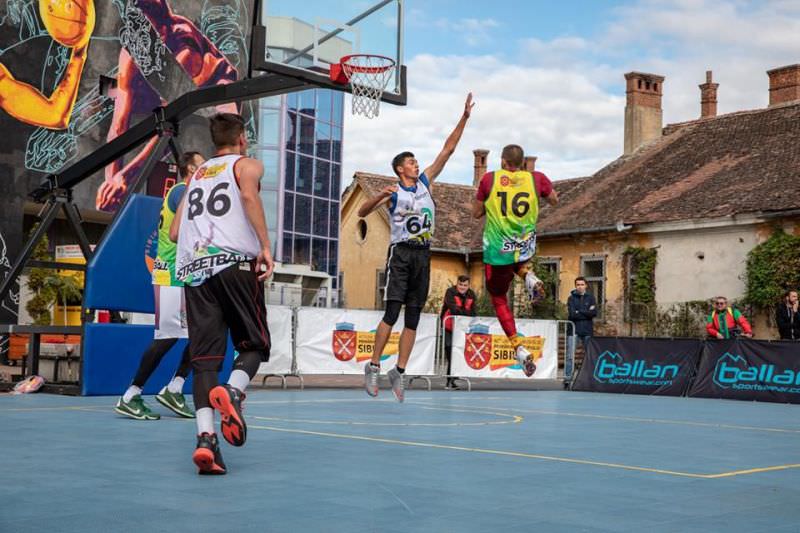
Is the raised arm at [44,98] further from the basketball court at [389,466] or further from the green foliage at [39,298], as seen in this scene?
the basketball court at [389,466]

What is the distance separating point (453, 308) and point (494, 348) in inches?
46.1

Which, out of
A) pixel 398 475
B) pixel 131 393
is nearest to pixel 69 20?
pixel 131 393

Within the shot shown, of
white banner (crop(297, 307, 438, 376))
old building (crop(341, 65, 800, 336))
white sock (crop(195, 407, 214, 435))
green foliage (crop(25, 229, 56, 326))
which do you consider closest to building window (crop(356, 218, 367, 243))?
old building (crop(341, 65, 800, 336))

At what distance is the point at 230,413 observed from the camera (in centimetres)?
597

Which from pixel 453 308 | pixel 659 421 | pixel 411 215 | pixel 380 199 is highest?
pixel 380 199

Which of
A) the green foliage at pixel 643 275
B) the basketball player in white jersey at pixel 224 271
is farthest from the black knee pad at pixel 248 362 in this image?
the green foliage at pixel 643 275

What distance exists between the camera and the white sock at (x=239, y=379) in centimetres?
641

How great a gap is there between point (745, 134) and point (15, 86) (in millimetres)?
25005

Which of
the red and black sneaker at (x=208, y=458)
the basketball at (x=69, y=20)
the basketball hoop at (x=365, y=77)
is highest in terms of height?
the basketball at (x=69, y=20)

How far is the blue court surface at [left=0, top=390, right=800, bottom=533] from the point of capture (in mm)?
4684

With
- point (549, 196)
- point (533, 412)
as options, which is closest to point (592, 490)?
point (549, 196)

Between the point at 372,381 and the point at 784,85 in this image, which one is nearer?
A: the point at 372,381

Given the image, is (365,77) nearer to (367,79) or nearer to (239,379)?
(367,79)

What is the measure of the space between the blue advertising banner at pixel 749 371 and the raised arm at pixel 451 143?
28.9 feet
